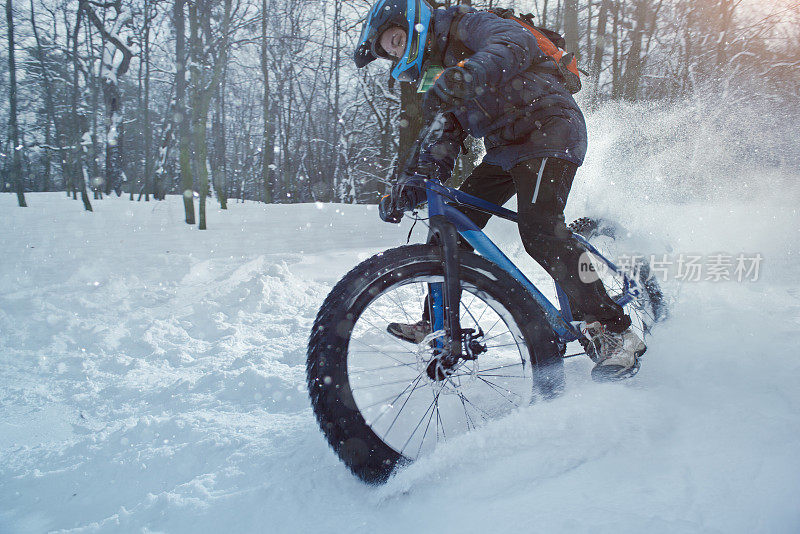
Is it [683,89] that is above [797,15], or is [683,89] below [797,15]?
below

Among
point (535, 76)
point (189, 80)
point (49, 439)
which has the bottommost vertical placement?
point (49, 439)

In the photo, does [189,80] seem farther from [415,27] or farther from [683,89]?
[683,89]

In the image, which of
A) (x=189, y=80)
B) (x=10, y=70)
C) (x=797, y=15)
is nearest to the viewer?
(x=189, y=80)

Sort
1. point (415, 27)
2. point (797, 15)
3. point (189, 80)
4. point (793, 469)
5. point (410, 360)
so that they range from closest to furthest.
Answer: point (793, 469) < point (415, 27) < point (410, 360) < point (189, 80) < point (797, 15)

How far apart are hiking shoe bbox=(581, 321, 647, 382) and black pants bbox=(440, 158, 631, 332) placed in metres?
0.04

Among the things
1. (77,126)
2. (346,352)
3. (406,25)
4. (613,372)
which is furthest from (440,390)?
(77,126)

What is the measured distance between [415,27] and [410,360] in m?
1.71

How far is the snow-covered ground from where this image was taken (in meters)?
1.24

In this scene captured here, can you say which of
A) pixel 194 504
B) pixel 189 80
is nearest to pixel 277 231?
pixel 189 80

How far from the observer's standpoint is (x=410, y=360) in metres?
2.55

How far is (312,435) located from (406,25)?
6.02 ft

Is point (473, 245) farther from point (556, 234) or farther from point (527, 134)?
point (527, 134)

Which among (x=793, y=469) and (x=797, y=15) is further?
(x=797, y=15)

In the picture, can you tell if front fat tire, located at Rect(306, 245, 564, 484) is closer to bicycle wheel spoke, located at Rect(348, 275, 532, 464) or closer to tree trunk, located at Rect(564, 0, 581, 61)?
bicycle wheel spoke, located at Rect(348, 275, 532, 464)
